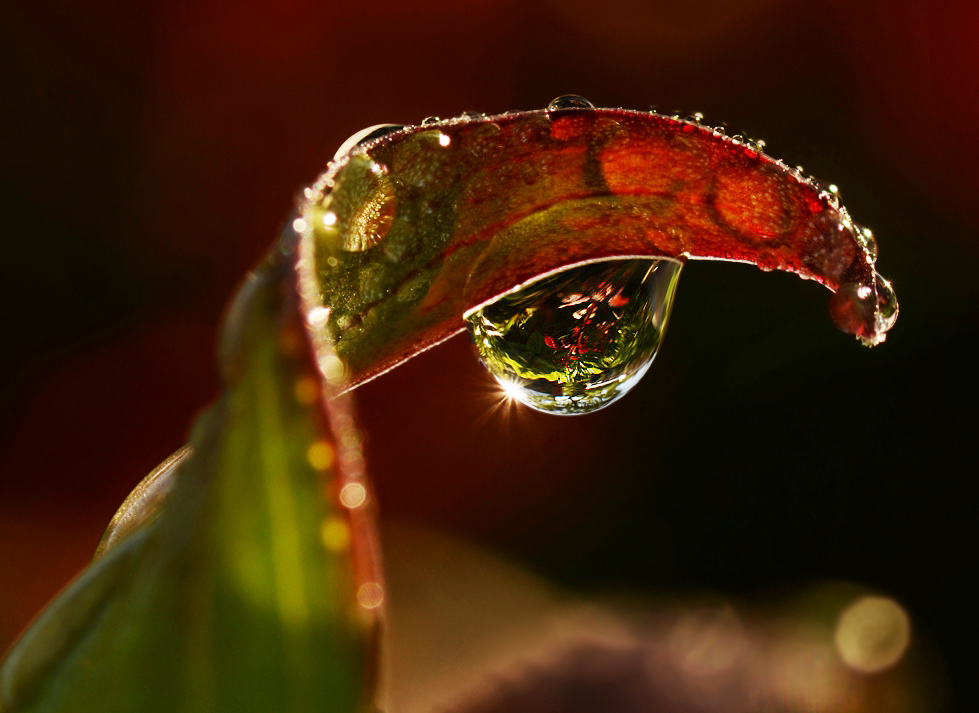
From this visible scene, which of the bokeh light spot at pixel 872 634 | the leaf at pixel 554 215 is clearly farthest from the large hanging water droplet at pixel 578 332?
the bokeh light spot at pixel 872 634

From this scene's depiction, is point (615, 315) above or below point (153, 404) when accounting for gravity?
below

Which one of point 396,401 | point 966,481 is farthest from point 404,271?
point 966,481

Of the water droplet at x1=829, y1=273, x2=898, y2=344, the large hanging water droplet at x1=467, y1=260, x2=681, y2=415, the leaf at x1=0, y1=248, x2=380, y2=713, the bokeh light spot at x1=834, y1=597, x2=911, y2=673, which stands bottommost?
the leaf at x1=0, y1=248, x2=380, y2=713

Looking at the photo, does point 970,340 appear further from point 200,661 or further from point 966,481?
point 200,661

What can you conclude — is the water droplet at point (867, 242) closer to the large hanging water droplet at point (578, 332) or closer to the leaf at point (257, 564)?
the large hanging water droplet at point (578, 332)

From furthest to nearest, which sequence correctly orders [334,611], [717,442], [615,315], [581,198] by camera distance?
[717,442]
[615,315]
[581,198]
[334,611]

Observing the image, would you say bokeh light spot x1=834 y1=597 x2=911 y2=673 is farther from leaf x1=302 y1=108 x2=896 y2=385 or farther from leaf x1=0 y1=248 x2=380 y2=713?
leaf x1=0 y1=248 x2=380 y2=713

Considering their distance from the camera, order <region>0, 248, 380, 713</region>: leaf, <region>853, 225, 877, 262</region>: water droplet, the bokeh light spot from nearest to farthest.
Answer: <region>0, 248, 380, 713</region>: leaf, <region>853, 225, 877, 262</region>: water droplet, the bokeh light spot

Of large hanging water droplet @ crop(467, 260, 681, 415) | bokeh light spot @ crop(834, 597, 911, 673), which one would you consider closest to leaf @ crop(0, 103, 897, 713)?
large hanging water droplet @ crop(467, 260, 681, 415)

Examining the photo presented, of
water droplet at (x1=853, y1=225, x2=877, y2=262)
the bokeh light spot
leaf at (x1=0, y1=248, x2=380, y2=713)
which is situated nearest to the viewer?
leaf at (x1=0, y1=248, x2=380, y2=713)
